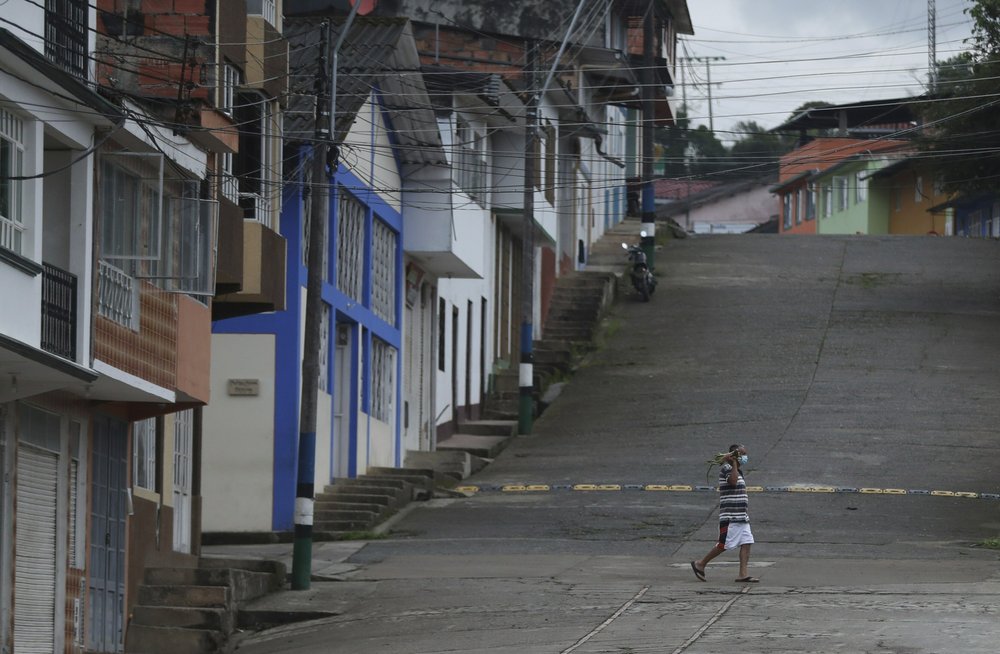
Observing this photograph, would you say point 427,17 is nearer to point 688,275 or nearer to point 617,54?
point 617,54

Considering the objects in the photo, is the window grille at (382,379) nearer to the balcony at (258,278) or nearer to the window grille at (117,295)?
the balcony at (258,278)

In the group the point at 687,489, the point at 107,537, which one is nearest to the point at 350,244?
the point at 687,489

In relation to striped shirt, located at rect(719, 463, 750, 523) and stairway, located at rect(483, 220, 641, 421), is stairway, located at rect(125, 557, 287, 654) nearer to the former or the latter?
striped shirt, located at rect(719, 463, 750, 523)

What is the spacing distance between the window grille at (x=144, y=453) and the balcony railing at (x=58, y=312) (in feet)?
12.5

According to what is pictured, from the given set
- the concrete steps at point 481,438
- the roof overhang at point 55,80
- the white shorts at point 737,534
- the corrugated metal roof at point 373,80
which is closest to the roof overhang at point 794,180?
the concrete steps at point 481,438

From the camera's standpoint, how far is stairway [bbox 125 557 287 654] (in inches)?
813

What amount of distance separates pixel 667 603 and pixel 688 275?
34.0 meters

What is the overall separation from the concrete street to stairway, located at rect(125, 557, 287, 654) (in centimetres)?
50

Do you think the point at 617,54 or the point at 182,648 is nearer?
the point at 182,648

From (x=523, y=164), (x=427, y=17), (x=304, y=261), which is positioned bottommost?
(x=304, y=261)

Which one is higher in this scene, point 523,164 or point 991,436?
point 523,164

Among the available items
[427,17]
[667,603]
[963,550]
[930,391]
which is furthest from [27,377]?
[427,17]

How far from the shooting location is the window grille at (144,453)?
22188 mm

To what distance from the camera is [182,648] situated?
2062 cm
